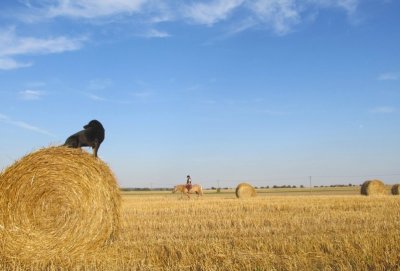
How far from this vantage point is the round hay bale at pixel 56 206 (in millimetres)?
8516

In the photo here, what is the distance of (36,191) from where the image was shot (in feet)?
29.4

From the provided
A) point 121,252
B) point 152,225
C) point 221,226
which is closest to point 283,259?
point 121,252

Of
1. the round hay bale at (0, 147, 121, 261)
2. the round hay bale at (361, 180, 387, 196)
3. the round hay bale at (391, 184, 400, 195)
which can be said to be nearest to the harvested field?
the round hay bale at (0, 147, 121, 261)

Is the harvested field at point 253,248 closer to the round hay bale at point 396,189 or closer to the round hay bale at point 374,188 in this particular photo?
the round hay bale at point 374,188

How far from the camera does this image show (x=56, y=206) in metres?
9.00

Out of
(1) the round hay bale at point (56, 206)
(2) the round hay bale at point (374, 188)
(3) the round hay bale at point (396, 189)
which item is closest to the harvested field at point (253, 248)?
(1) the round hay bale at point (56, 206)

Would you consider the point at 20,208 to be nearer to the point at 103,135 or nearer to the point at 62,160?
the point at 62,160

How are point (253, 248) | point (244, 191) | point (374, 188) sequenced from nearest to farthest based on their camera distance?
point (253, 248) < point (374, 188) < point (244, 191)

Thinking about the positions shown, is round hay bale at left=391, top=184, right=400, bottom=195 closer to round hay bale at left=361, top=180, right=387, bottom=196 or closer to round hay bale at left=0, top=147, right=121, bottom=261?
round hay bale at left=361, top=180, right=387, bottom=196

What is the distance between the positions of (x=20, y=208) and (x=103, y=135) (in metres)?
2.12

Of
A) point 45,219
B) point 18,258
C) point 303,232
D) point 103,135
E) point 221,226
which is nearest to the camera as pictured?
point 18,258

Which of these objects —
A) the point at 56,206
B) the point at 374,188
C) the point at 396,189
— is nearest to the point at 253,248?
the point at 56,206

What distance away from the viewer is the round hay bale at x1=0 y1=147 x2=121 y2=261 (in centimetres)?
852

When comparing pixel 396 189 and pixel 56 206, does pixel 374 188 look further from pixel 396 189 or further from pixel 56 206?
pixel 56 206
